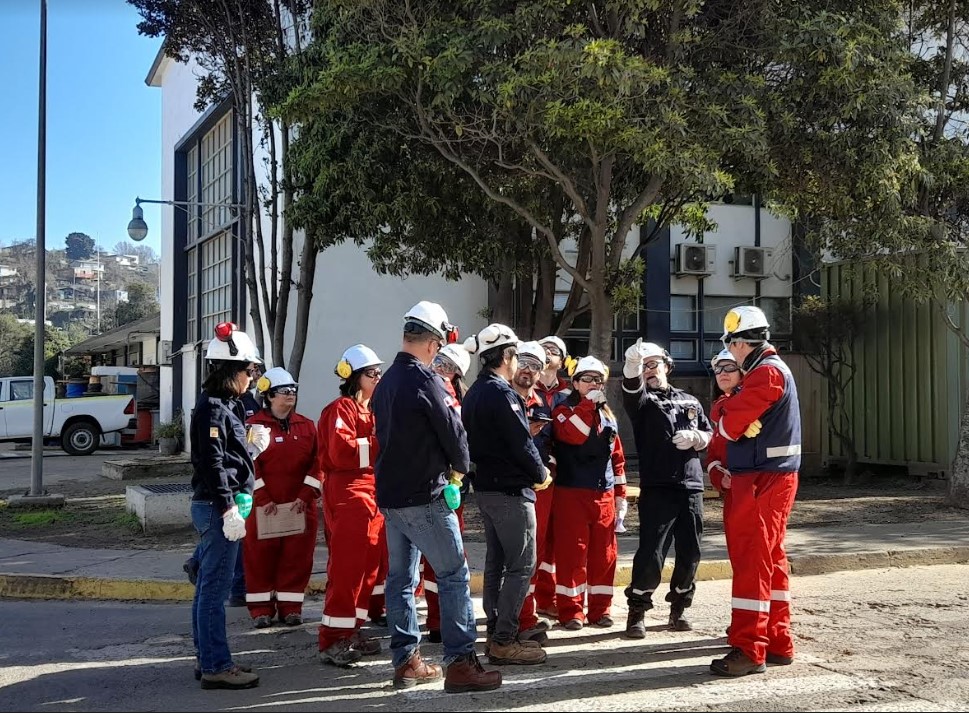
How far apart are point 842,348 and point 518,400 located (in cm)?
1288

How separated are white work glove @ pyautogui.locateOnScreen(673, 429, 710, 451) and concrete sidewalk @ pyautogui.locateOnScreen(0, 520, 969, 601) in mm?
2713

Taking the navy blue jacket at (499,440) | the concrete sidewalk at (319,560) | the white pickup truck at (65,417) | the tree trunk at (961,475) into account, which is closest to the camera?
the navy blue jacket at (499,440)

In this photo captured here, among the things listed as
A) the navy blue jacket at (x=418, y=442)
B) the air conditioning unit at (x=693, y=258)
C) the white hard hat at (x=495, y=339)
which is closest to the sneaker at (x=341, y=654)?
the navy blue jacket at (x=418, y=442)

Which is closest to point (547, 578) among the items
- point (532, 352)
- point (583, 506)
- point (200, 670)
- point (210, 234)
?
point (583, 506)

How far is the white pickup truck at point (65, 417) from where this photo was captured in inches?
987

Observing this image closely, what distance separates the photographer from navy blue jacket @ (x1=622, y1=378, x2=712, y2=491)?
675 centimetres

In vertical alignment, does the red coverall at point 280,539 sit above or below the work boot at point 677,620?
above

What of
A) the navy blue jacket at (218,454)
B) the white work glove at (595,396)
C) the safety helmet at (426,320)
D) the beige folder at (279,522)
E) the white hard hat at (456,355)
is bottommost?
the beige folder at (279,522)

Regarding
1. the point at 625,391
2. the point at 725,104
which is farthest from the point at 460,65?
the point at 625,391

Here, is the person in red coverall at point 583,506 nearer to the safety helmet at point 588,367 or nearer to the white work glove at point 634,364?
the safety helmet at point 588,367

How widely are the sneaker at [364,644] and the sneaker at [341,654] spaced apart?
5cm

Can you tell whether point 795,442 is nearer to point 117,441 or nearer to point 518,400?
point 518,400

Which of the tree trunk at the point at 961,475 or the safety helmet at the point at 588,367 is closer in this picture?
the safety helmet at the point at 588,367

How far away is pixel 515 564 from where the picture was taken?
6.00m
